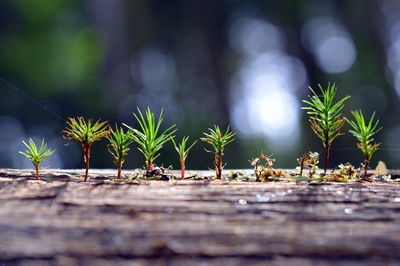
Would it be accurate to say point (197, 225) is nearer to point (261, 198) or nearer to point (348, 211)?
point (261, 198)

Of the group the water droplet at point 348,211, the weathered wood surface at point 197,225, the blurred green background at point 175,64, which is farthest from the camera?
the blurred green background at point 175,64

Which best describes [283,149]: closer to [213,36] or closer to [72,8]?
[213,36]

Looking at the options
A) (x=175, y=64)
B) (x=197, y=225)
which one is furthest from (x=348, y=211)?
(x=175, y=64)

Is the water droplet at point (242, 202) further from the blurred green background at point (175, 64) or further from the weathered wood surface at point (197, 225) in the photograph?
the blurred green background at point (175, 64)

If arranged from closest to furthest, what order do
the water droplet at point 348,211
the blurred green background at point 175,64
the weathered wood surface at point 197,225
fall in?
the weathered wood surface at point 197,225 < the water droplet at point 348,211 < the blurred green background at point 175,64

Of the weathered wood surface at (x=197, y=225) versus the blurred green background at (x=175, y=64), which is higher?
the blurred green background at (x=175, y=64)

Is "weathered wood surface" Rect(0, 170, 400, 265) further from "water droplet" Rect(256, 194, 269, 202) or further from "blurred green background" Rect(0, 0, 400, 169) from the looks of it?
"blurred green background" Rect(0, 0, 400, 169)

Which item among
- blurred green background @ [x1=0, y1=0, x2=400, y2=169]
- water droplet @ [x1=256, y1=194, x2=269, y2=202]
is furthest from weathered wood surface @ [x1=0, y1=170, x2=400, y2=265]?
blurred green background @ [x1=0, y1=0, x2=400, y2=169]

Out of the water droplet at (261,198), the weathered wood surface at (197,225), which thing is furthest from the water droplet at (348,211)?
the water droplet at (261,198)

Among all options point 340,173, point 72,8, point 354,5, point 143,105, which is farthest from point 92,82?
point 340,173

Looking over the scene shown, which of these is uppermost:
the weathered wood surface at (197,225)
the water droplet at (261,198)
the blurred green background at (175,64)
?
the blurred green background at (175,64)
